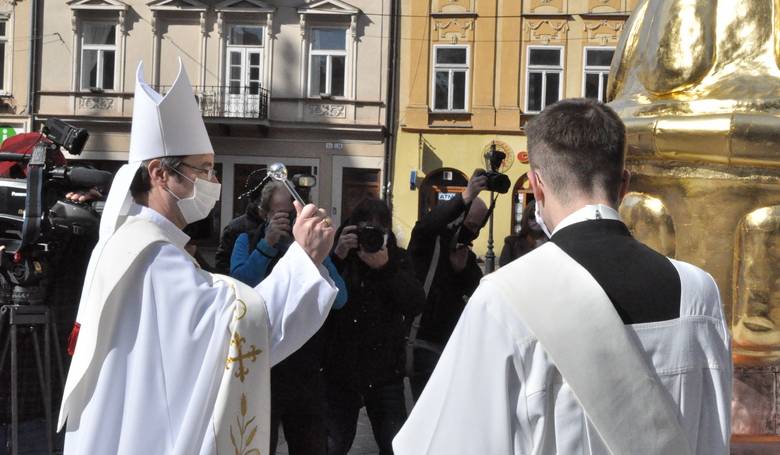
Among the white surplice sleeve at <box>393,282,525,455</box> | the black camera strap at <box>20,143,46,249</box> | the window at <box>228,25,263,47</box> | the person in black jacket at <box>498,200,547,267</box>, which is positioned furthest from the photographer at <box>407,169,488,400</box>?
the window at <box>228,25,263,47</box>

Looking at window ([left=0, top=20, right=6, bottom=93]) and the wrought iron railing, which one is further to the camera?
window ([left=0, top=20, right=6, bottom=93])

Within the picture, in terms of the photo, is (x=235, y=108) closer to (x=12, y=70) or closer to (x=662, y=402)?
(x=12, y=70)

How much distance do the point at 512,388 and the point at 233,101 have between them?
21.4 meters

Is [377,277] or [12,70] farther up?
[12,70]

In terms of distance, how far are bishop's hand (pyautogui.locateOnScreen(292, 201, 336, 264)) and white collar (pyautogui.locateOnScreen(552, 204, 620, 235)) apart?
0.90 meters

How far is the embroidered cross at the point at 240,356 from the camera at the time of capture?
2070 mm

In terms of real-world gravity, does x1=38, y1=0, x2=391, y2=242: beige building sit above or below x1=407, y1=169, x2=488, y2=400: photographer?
above

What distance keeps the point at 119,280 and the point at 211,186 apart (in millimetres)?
398

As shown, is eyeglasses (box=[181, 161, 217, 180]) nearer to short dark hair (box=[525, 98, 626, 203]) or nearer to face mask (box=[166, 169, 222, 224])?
face mask (box=[166, 169, 222, 224])

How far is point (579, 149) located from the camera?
1500mm

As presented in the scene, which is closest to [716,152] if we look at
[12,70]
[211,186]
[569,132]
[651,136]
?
[651,136]

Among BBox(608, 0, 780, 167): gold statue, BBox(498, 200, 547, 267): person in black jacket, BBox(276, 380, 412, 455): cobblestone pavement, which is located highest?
BBox(608, 0, 780, 167): gold statue

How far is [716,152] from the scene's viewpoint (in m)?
2.53

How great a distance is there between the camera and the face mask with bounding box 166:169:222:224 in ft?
7.58
